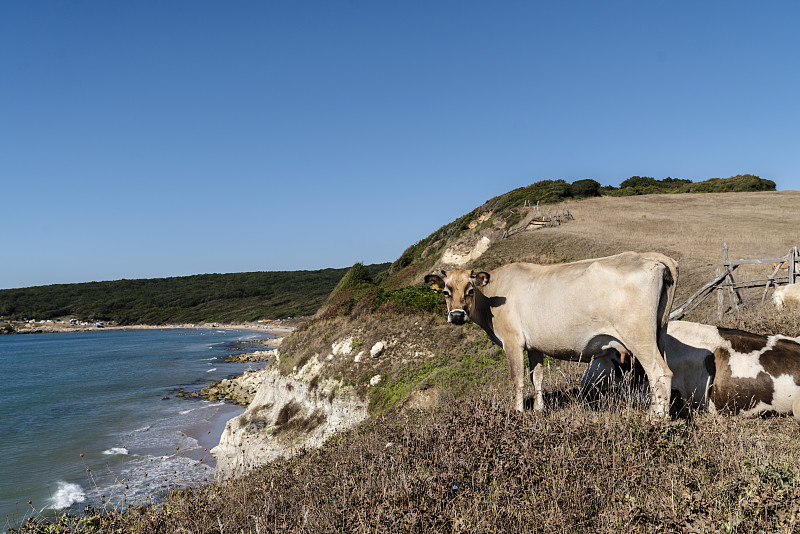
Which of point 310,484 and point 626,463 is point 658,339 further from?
point 310,484

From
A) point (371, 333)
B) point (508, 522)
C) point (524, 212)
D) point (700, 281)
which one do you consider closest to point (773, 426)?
point (508, 522)

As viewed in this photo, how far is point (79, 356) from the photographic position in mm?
68875

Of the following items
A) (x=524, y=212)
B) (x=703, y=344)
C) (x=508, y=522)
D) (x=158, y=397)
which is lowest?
(x=158, y=397)

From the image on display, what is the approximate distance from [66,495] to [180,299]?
154521 mm

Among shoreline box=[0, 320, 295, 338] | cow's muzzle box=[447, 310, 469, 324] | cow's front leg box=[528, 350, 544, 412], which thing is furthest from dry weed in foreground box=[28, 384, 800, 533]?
shoreline box=[0, 320, 295, 338]

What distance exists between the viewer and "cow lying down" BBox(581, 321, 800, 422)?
6.19 meters

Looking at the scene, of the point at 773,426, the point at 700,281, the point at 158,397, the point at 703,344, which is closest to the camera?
the point at 773,426

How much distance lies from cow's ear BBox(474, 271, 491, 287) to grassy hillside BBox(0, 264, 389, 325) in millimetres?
112463

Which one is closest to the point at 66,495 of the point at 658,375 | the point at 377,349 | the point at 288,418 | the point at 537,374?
the point at 288,418

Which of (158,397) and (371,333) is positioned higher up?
(371,333)

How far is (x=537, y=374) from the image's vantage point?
731 centimetres

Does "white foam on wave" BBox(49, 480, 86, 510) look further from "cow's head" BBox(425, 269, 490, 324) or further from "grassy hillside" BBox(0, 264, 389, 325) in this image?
"grassy hillside" BBox(0, 264, 389, 325)

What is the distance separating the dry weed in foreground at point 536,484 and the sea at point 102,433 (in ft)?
8.96

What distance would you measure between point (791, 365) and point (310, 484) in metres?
6.17
